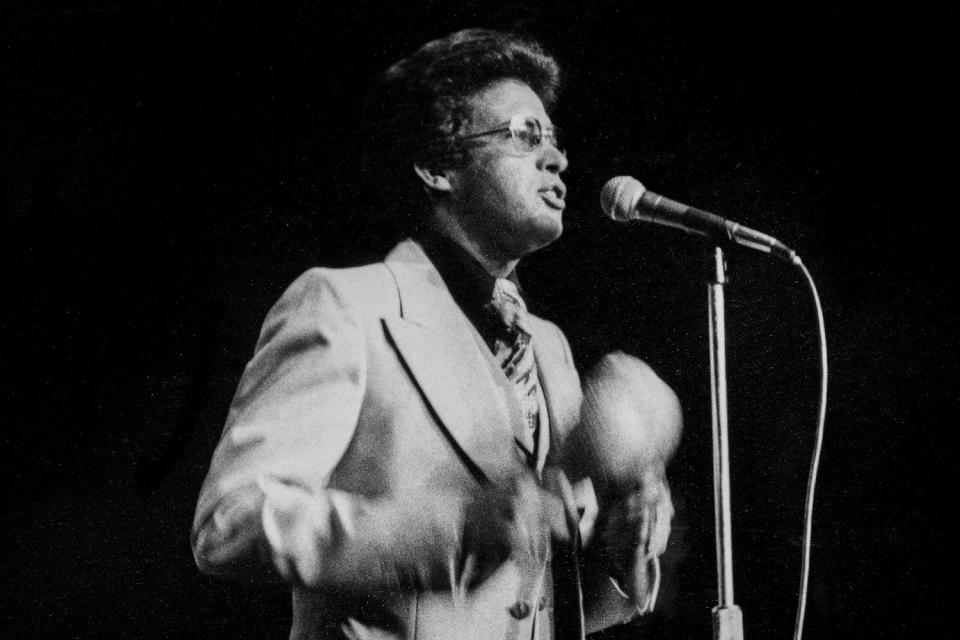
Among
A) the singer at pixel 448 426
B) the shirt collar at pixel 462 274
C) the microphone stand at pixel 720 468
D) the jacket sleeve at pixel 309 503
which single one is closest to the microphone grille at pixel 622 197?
the microphone stand at pixel 720 468

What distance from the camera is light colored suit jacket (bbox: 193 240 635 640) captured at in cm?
139

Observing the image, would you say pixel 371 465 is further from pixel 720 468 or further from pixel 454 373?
pixel 720 468

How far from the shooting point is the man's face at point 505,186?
1786 millimetres

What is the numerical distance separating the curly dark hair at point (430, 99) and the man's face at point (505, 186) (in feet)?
0.11

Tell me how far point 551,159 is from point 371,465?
724 millimetres

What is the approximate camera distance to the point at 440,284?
5.69 feet

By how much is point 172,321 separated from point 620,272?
967 millimetres

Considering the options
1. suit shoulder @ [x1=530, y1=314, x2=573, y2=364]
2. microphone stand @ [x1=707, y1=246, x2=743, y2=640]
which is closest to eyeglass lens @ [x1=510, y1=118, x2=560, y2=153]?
suit shoulder @ [x1=530, y1=314, x2=573, y2=364]

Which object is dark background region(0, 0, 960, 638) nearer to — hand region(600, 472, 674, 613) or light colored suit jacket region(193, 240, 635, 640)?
hand region(600, 472, 674, 613)

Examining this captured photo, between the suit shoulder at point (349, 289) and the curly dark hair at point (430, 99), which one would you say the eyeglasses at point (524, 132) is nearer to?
the curly dark hair at point (430, 99)

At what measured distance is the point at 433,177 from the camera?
1845 mm

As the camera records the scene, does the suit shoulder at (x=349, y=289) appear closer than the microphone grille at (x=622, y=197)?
No

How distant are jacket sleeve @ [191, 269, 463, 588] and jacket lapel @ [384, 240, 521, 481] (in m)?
0.10

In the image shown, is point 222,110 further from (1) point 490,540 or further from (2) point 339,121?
(1) point 490,540
